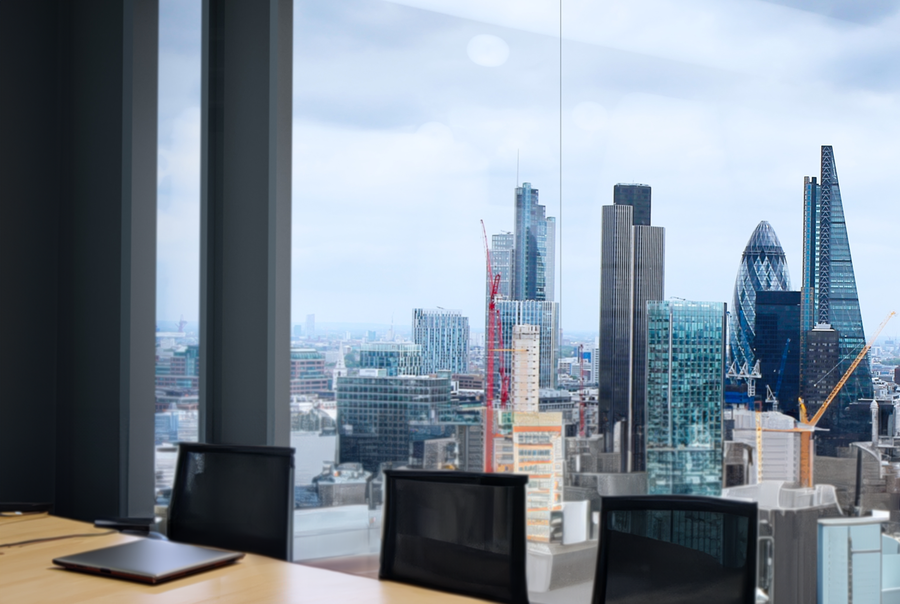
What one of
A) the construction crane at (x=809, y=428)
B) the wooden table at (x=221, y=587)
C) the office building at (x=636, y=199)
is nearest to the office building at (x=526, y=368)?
the office building at (x=636, y=199)

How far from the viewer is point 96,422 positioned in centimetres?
390

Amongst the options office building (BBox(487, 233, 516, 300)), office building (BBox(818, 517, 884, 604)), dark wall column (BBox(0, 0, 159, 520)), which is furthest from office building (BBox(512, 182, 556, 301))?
dark wall column (BBox(0, 0, 159, 520))

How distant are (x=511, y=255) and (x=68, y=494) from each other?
8.50ft

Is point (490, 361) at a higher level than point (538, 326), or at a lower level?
lower

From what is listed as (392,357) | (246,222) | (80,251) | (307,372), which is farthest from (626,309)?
Result: (80,251)

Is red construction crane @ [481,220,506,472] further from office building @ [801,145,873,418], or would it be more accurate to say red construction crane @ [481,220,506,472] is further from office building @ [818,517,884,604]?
office building @ [818,517,884,604]

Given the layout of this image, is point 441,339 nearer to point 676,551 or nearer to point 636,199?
point 636,199

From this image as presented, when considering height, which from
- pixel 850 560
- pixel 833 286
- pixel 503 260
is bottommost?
pixel 850 560

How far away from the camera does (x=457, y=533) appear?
2.35 m

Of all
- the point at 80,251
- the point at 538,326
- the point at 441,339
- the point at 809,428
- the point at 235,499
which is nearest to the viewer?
the point at 235,499

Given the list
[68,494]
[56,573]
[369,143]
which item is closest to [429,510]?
[56,573]

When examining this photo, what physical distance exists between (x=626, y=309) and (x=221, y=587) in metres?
1.84

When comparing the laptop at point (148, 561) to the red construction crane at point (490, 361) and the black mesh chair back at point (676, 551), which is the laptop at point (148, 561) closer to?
the black mesh chair back at point (676, 551)

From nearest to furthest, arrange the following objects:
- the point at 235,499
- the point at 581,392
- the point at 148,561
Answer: the point at 148,561, the point at 235,499, the point at 581,392
